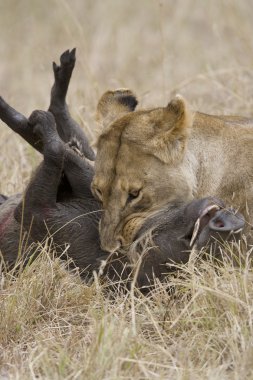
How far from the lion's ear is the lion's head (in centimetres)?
48

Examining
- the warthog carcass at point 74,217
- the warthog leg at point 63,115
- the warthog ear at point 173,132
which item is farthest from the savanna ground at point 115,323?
the warthog leg at point 63,115

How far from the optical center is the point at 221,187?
16.5 ft

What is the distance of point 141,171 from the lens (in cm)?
482

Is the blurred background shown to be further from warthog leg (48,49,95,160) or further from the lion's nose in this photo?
the lion's nose

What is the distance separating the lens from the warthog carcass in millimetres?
4789

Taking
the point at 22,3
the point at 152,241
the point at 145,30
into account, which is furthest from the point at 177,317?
the point at 22,3

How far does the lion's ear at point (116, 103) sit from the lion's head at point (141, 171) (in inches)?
18.8

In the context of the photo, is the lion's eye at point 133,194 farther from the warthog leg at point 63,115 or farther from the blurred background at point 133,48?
the blurred background at point 133,48

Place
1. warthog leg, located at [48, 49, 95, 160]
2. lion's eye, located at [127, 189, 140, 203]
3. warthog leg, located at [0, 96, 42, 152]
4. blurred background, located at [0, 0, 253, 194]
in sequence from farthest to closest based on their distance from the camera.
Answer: blurred background, located at [0, 0, 253, 194] < warthog leg, located at [48, 49, 95, 160] < warthog leg, located at [0, 96, 42, 152] < lion's eye, located at [127, 189, 140, 203]

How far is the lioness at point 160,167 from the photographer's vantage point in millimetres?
4809

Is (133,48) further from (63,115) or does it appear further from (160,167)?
(160,167)

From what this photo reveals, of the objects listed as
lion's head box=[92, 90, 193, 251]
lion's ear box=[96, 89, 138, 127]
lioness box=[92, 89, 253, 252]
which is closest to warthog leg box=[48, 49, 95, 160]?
lion's ear box=[96, 89, 138, 127]

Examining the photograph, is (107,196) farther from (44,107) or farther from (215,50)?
(215,50)

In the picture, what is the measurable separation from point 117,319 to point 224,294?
48 centimetres
